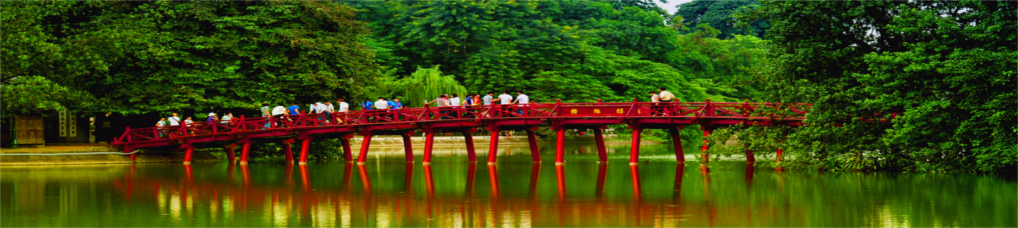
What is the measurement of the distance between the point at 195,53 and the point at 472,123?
41.6 feet

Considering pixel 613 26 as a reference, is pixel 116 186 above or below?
below

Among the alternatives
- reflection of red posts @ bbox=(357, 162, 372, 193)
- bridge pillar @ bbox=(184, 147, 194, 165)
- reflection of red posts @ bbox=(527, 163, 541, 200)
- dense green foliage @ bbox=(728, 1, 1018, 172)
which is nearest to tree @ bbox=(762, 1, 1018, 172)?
dense green foliage @ bbox=(728, 1, 1018, 172)

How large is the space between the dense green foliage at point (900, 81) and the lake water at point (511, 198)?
3.40ft

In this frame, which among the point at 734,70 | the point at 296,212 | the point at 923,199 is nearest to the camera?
the point at 296,212

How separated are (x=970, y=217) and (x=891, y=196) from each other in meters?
4.25

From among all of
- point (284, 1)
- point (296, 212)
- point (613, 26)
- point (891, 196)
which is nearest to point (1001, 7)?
point (891, 196)

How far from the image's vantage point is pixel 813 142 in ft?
102

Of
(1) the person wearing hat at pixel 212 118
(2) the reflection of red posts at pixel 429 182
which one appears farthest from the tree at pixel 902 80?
(1) the person wearing hat at pixel 212 118

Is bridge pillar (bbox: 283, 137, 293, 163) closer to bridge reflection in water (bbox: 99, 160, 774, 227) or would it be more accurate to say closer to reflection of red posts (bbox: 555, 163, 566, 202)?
bridge reflection in water (bbox: 99, 160, 774, 227)

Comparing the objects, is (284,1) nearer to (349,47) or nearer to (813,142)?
(349,47)

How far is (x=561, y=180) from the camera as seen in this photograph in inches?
1105

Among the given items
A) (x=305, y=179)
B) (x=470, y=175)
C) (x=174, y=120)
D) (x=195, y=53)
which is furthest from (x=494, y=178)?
(x=195, y=53)

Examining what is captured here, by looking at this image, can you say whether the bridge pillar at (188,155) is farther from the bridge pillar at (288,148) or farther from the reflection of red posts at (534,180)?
the reflection of red posts at (534,180)

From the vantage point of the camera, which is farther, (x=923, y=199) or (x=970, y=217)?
(x=923, y=199)
